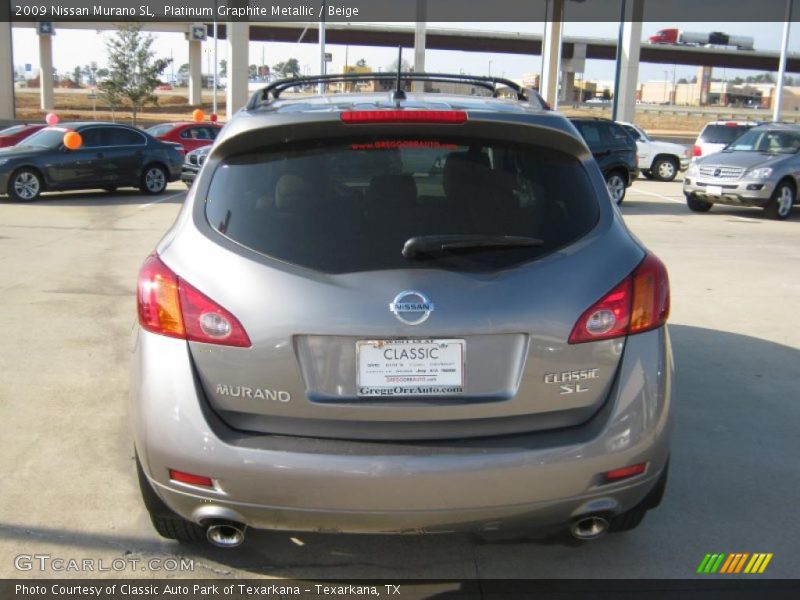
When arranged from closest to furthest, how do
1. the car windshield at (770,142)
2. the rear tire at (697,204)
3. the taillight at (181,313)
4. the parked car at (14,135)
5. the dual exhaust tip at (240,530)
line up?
the taillight at (181,313) → the dual exhaust tip at (240,530) → the car windshield at (770,142) → the rear tire at (697,204) → the parked car at (14,135)

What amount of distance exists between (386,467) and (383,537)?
1009 millimetres

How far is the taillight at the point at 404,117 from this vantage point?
9.82 feet

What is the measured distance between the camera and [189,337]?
2.85 metres

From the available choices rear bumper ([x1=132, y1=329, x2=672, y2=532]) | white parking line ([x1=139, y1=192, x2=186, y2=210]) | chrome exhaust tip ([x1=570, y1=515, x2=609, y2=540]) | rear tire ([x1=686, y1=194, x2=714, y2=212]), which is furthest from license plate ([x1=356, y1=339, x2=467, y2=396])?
rear tire ([x1=686, y1=194, x2=714, y2=212])

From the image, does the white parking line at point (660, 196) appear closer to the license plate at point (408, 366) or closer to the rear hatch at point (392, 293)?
the rear hatch at point (392, 293)

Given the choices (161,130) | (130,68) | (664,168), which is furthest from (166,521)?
(130,68)

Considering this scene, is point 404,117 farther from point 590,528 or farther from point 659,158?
point 659,158

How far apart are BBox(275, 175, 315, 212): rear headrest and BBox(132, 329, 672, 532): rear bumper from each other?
1.96 ft

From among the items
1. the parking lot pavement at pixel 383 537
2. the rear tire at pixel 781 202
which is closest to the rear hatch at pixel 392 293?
the parking lot pavement at pixel 383 537

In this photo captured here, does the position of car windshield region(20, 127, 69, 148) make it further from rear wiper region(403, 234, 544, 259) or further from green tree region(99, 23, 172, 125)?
green tree region(99, 23, 172, 125)

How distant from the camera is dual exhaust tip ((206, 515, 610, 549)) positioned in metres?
2.96

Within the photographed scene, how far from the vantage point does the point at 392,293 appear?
2750mm

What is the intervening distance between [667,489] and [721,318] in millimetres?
3812

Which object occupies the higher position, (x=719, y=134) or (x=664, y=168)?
(x=719, y=134)
